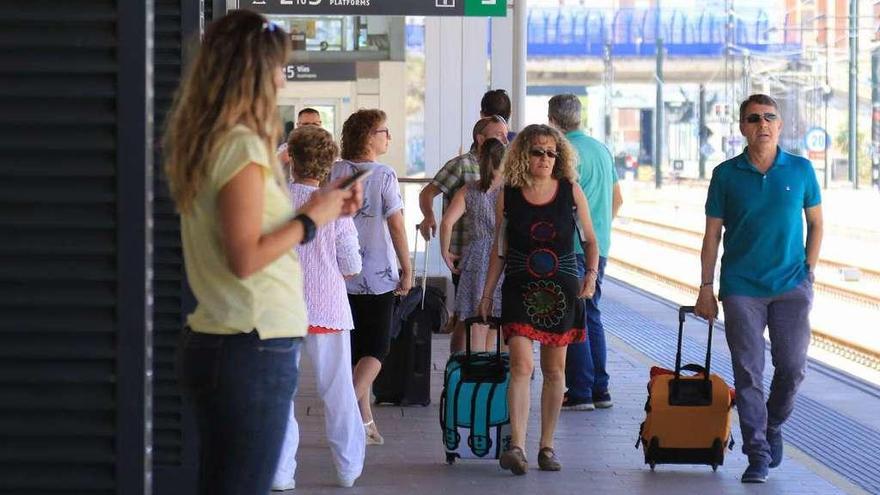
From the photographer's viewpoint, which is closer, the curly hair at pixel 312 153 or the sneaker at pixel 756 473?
the curly hair at pixel 312 153

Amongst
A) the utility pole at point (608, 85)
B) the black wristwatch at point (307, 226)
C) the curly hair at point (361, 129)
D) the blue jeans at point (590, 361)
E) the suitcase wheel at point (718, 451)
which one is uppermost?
the utility pole at point (608, 85)

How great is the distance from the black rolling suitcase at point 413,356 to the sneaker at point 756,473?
2765 millimetres

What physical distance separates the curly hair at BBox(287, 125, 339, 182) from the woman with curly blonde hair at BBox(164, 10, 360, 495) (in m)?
3.35

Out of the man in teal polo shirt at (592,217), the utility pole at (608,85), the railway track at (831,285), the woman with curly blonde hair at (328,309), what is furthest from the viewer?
the utility pole at (608,85)

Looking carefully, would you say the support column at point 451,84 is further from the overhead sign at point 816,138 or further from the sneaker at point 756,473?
the overhead sign at point 816,138

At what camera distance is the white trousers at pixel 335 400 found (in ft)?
22.5

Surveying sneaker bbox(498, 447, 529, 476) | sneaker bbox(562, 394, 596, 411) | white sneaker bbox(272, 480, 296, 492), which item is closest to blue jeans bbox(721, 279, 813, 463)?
sneaker bbox(498, 447, 529, 476)

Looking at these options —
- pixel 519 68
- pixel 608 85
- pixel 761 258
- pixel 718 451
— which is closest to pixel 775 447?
pixel 718 451

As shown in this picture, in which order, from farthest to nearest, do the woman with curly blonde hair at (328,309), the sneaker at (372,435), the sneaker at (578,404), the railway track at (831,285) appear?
1. the railway track at (831,285)
2. the sneaker at (578,404)
3. the sneaker at (372,435)
4. the woman with curly blonde hair at (328,309)

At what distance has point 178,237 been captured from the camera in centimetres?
621

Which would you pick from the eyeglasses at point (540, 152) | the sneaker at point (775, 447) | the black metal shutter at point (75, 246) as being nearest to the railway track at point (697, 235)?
the sneaker at point (775, 447)

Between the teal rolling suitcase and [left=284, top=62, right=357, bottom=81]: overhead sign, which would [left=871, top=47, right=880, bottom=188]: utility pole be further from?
the teal rolling suitcase

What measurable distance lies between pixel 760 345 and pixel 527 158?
1.39 metres

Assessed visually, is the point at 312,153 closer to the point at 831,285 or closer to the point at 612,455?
the point at 612,455
